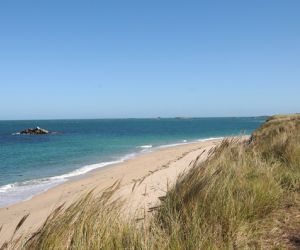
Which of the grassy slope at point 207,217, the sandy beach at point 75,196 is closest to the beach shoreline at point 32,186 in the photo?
the sandy beach at point 75,196

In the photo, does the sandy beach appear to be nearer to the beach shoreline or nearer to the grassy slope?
the beach shoreline

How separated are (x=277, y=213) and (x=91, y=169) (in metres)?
18.0

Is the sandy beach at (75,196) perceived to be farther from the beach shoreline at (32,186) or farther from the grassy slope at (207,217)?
the grassy slope at (207,217)

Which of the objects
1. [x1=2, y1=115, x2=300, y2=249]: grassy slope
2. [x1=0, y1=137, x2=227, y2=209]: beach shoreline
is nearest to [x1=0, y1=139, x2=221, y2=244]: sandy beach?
[x1=0, y1=137, x2=227, y2=209]: beach shoreline

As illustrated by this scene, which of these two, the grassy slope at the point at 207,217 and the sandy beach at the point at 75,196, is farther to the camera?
the sandy beach at the point at 75,196

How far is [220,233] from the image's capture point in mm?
3682

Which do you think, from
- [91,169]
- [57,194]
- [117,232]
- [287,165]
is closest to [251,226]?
[117,232]

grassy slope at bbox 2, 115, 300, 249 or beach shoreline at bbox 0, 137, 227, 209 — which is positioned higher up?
grassy slope at bbox 2, 115, 300, 249

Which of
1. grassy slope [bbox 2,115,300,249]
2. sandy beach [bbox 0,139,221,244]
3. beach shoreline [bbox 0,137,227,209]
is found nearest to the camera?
grassy slope [bbox 2,115,300,249]

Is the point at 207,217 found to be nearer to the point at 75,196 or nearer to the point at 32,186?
the point at 75,196

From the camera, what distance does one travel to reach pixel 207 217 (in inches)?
161

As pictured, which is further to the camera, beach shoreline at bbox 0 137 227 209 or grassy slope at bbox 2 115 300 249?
beach shoreline at bbox 0 137 227 209

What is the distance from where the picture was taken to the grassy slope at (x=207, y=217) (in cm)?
317

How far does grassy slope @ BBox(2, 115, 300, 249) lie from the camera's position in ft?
10.4
